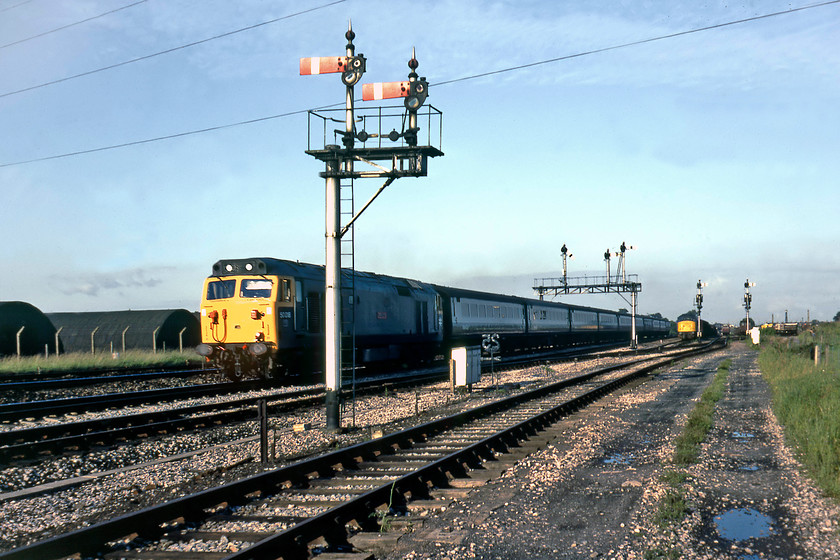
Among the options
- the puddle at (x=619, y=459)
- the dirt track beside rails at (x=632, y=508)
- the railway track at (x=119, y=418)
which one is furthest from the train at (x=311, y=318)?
the dirt track beside rails at (x=632, y=508)

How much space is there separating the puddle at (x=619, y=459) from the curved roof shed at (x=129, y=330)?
94.4 feet

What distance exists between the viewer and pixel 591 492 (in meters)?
7.56

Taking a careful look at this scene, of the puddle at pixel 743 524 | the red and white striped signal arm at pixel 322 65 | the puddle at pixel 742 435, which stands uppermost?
the red and white striped signal arm at pixel 322 65

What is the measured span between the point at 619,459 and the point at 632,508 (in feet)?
9.16

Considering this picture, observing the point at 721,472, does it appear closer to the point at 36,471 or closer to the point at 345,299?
the point at 36,471

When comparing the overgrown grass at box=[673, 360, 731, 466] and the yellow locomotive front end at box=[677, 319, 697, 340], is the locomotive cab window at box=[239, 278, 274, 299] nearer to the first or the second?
the overgrown grass at box=[673, 360, 731, 466]

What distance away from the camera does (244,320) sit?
19375mm

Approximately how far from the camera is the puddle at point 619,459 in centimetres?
933

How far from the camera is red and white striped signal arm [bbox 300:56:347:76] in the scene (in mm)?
12500

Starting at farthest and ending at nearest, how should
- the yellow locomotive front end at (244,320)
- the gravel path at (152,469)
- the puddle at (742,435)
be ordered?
the yellow locomotive front end at (244,320), the puddle at (742,435), the gravel path at (152,469)

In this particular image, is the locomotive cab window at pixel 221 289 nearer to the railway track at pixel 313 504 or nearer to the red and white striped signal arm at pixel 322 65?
the red and white striped signal arm at pixel 322 65

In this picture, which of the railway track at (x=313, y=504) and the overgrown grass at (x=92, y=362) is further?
the overgrown grass at (x=92, y=362)

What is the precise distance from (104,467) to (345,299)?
39.5 feet

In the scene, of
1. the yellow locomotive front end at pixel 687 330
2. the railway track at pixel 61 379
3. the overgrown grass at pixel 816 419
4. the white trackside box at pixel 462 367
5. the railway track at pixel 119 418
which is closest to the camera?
the overgrown grass at pixel 816 419
